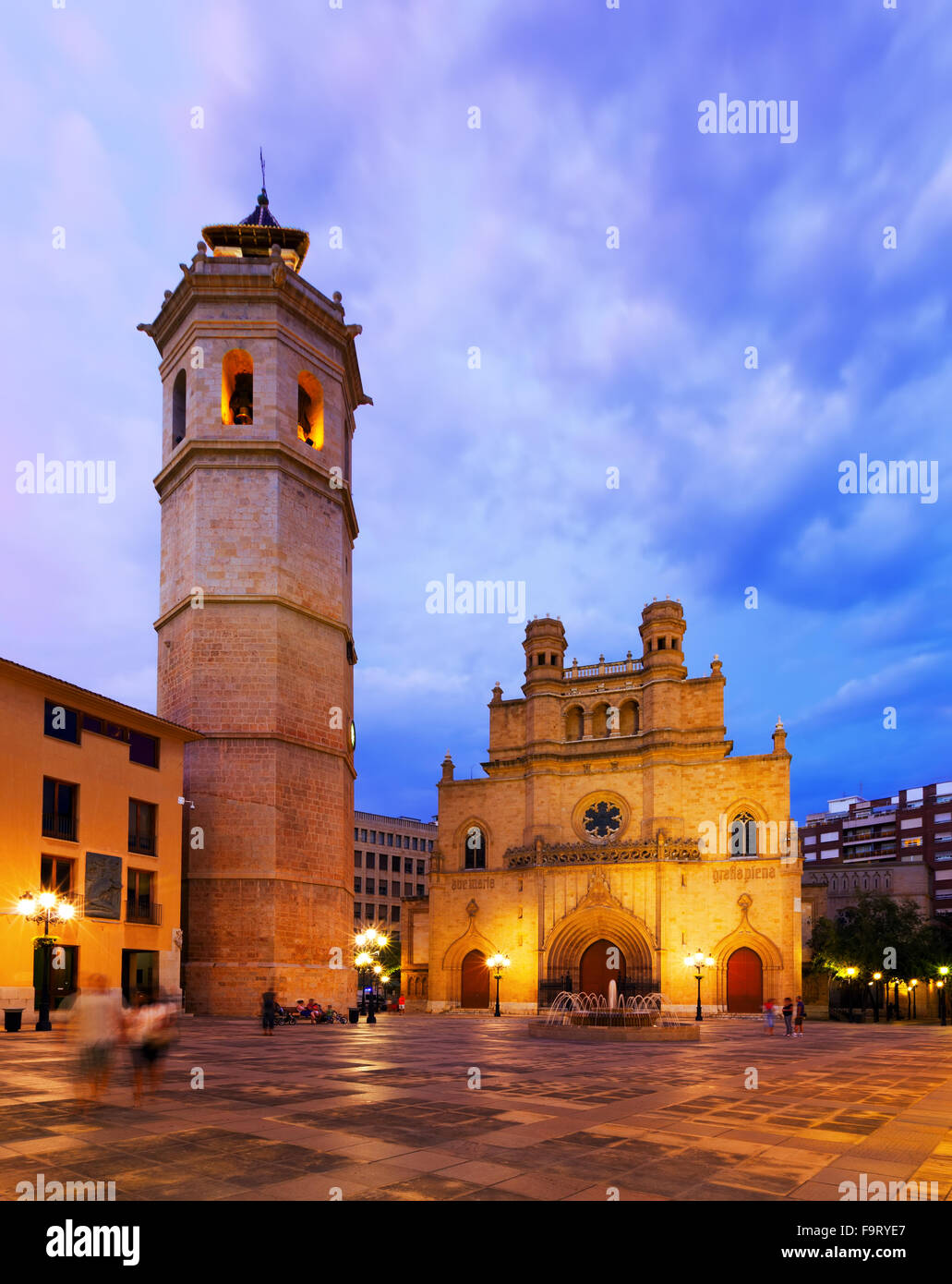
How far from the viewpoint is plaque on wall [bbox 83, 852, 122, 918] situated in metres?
26.1

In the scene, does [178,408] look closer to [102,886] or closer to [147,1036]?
[102,886]

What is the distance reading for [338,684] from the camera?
35.7 metres

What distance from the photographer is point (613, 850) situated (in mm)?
47000

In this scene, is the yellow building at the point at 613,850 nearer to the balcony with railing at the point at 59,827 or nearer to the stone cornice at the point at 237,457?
the stone cornice at the point at 237,457

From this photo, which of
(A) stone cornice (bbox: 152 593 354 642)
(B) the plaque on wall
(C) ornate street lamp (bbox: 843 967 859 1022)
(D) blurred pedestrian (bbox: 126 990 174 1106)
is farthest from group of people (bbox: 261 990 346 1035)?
(C) ornate street lamp (bbox: 843 967 859 1022)

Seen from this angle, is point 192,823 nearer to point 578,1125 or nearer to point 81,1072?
point 81,1072

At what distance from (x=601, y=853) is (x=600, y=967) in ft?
18.7

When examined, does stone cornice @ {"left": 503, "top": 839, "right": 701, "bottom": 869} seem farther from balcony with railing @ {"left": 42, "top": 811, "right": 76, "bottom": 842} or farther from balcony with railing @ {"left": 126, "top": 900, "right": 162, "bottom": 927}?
balcony with railing @ {"left": 42, "top": 811, "right": 76, "bottom": 842}

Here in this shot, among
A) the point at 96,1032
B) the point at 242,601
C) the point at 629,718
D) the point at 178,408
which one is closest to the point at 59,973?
the point at 242,601

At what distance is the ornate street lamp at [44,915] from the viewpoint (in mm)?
22250

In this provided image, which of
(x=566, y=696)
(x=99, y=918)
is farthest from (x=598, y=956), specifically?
(x=99, y=918)

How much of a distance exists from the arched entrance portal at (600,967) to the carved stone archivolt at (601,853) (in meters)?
4.22

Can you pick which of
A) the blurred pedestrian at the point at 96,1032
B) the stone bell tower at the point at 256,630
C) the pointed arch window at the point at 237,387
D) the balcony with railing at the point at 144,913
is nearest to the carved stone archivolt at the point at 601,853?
the stone bell tower at the point at 256,630

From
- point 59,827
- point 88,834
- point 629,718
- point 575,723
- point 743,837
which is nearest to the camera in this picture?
point 59,827
